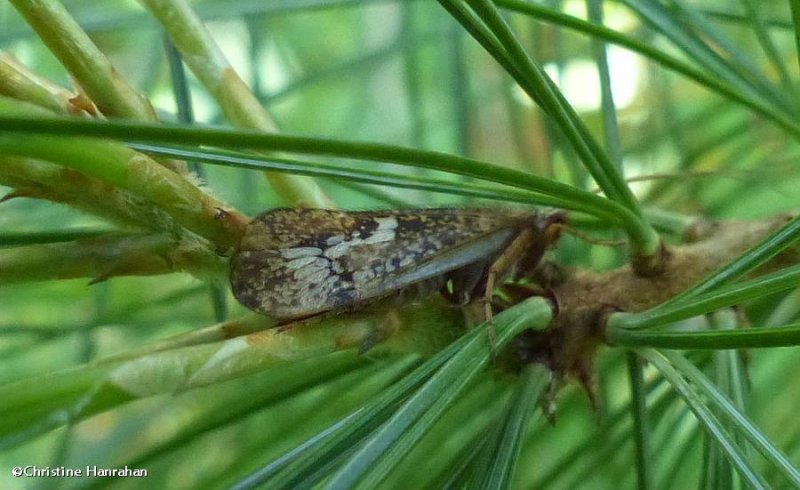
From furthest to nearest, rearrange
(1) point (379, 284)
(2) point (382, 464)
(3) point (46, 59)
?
(3) point (46, 59), (1) point (379, 284), (2) point (382, 464)

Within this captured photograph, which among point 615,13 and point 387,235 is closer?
point 387,235

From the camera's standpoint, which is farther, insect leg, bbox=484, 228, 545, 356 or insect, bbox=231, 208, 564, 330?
insect leg, bbox=484, 228, 545, 356

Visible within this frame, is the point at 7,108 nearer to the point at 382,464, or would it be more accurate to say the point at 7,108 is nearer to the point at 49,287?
the point at 382,464

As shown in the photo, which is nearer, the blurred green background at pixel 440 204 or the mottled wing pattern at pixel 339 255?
the mottled wing pattern at pixel 339 255

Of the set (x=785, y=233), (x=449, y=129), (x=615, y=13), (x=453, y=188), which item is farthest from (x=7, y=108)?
(x=615, y=13)

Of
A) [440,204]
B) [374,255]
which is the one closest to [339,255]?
[374,255]

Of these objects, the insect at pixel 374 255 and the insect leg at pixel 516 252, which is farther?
the insect leg at pixel 516 252
